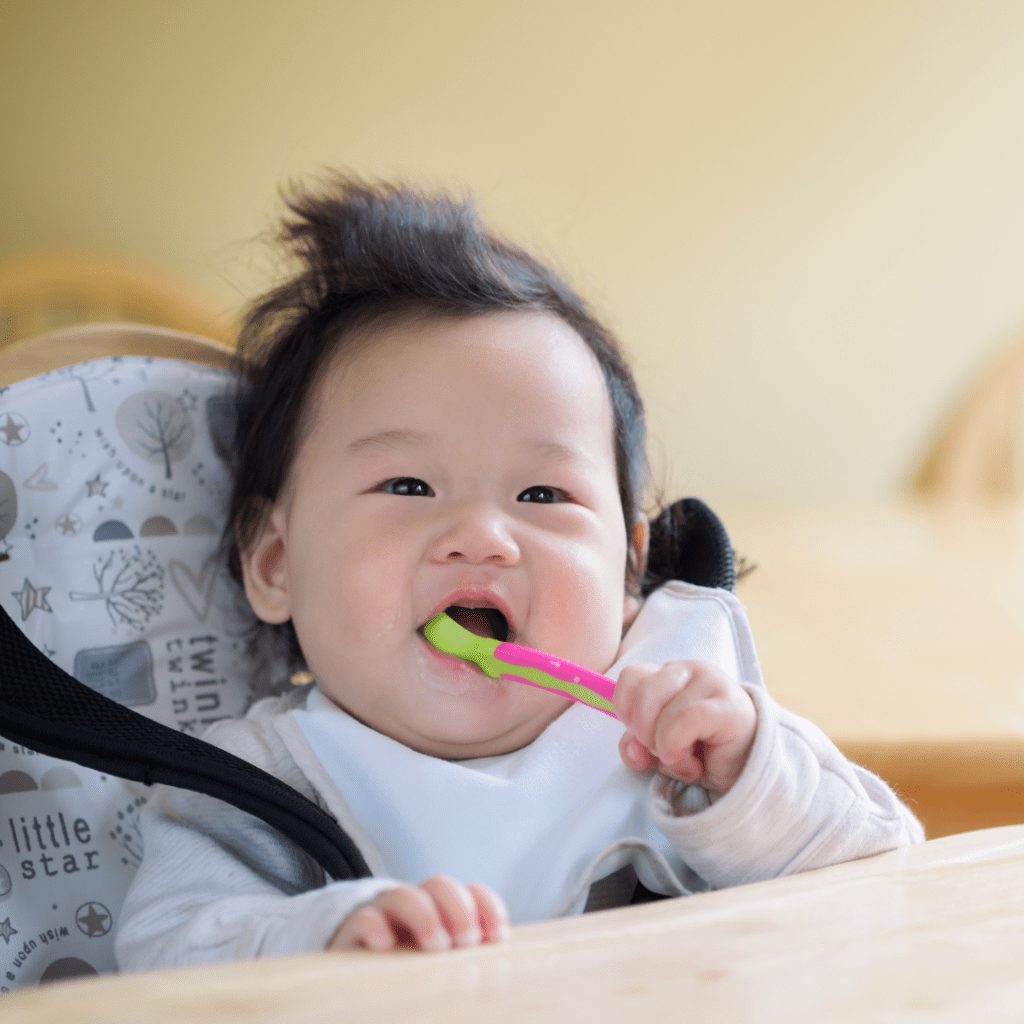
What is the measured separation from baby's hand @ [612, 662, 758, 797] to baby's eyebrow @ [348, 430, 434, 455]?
25cm

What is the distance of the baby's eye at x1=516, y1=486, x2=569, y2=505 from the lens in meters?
0.77

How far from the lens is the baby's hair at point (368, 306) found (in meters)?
0.83

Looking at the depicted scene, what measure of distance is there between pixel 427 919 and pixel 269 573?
465 mm

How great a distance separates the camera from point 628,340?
2400mm

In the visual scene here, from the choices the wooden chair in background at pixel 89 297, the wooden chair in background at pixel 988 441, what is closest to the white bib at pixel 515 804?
the wooden chair in background at pixel 89 297

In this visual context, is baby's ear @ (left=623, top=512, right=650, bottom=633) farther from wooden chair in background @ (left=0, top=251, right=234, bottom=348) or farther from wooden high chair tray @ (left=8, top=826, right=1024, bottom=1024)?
wooden chair in background @ (left=0, top=251, right=234, bottom=348)

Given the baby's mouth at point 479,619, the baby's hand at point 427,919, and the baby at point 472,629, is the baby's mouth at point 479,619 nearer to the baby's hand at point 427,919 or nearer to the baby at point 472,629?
the baby at point 472,629

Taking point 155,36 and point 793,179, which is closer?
point 155,36

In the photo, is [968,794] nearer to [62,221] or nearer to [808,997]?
[808,997]

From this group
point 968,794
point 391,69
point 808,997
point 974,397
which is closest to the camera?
point 808,997

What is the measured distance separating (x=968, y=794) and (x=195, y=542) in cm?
82

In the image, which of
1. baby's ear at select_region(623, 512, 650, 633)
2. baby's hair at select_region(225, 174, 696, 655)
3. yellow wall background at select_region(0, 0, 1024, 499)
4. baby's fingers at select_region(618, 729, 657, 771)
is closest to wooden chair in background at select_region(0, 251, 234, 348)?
yellow wall background at select_region(0, 0, 1024, 499)

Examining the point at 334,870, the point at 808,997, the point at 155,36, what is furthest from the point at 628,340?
the point at 808,997

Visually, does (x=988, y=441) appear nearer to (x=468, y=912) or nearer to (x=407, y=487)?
(x=407, y=487)
